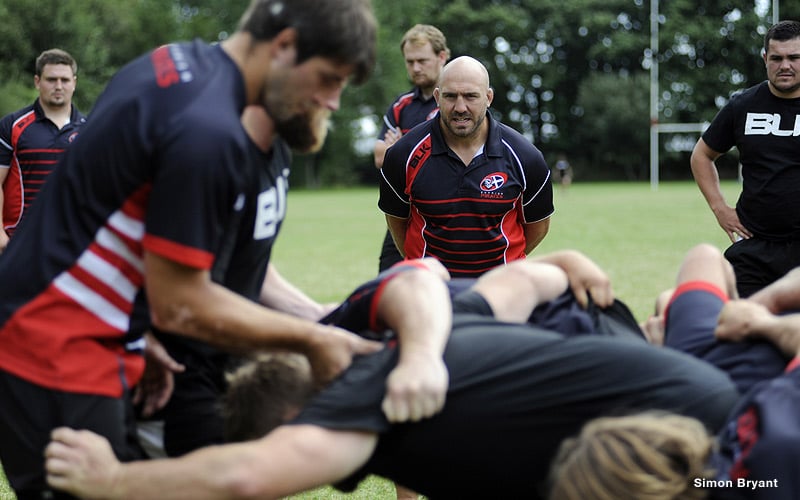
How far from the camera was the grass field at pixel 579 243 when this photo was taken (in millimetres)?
11672

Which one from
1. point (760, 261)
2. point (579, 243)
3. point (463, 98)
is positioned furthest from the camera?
point (579, 243)

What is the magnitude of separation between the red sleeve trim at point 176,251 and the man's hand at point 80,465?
0.62m

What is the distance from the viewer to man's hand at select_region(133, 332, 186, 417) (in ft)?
10.3

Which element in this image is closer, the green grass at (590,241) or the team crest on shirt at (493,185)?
the team crest on shirt at (493,185)

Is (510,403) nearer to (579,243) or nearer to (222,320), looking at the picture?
(222,320)

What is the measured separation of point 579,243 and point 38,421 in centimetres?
1528

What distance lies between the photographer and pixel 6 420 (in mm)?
2785

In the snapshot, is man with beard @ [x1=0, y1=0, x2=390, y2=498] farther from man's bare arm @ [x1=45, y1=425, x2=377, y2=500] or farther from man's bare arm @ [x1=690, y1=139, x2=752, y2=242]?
man's bare arm @ [x1=690, y1=139, x2=752, y2=242]

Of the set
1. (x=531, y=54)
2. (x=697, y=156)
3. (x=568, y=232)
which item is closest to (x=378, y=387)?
(x=697, y=156)

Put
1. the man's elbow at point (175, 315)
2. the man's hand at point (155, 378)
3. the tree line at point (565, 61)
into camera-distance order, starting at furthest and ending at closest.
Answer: the tree line at point (565, 61) < the man's hand at point (155, 378) < the man's elbow at point (175, 315)

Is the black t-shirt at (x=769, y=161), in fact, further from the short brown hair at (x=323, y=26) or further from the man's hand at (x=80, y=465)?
the man's hand at (x=80, y=465)

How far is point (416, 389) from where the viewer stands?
2.51 m

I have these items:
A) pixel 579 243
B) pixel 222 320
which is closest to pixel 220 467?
pixel 222 320

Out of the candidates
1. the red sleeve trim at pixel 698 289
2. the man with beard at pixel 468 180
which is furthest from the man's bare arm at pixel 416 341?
the man with beard at pixel 468 180
